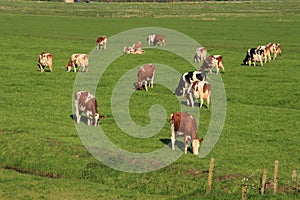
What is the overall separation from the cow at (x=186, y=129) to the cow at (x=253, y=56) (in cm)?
2591

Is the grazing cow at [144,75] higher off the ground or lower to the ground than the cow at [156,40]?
lower

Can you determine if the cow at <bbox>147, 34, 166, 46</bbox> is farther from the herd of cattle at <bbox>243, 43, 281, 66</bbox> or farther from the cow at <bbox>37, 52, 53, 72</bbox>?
the cow at <bbox>37, 52, 53, 72</bbox>

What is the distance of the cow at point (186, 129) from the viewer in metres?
25.0

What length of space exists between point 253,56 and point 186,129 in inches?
1043

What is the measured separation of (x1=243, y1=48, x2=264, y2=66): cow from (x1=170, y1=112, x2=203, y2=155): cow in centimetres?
2591

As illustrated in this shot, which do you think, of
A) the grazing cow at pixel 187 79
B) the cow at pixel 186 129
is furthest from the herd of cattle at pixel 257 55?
the cow at pixel 186 129

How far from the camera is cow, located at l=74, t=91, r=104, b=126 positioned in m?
29.3

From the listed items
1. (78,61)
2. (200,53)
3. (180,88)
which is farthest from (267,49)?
(180,88)

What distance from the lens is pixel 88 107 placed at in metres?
29.6

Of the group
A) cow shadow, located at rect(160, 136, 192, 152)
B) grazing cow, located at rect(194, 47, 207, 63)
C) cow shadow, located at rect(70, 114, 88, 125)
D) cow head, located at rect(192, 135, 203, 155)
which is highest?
grazing cow, located at rect(194, 47, 207, 63)

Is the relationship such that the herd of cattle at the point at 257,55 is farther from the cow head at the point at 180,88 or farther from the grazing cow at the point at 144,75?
the cow head at the point at 180,88

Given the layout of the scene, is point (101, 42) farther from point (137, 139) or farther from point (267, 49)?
point (137, 139)

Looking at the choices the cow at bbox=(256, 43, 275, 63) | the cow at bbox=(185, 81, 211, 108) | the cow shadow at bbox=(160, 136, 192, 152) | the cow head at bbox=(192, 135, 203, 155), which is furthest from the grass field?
the cow at bbox=(256, 43, 275, 63)

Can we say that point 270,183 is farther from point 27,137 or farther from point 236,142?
point 27,137
